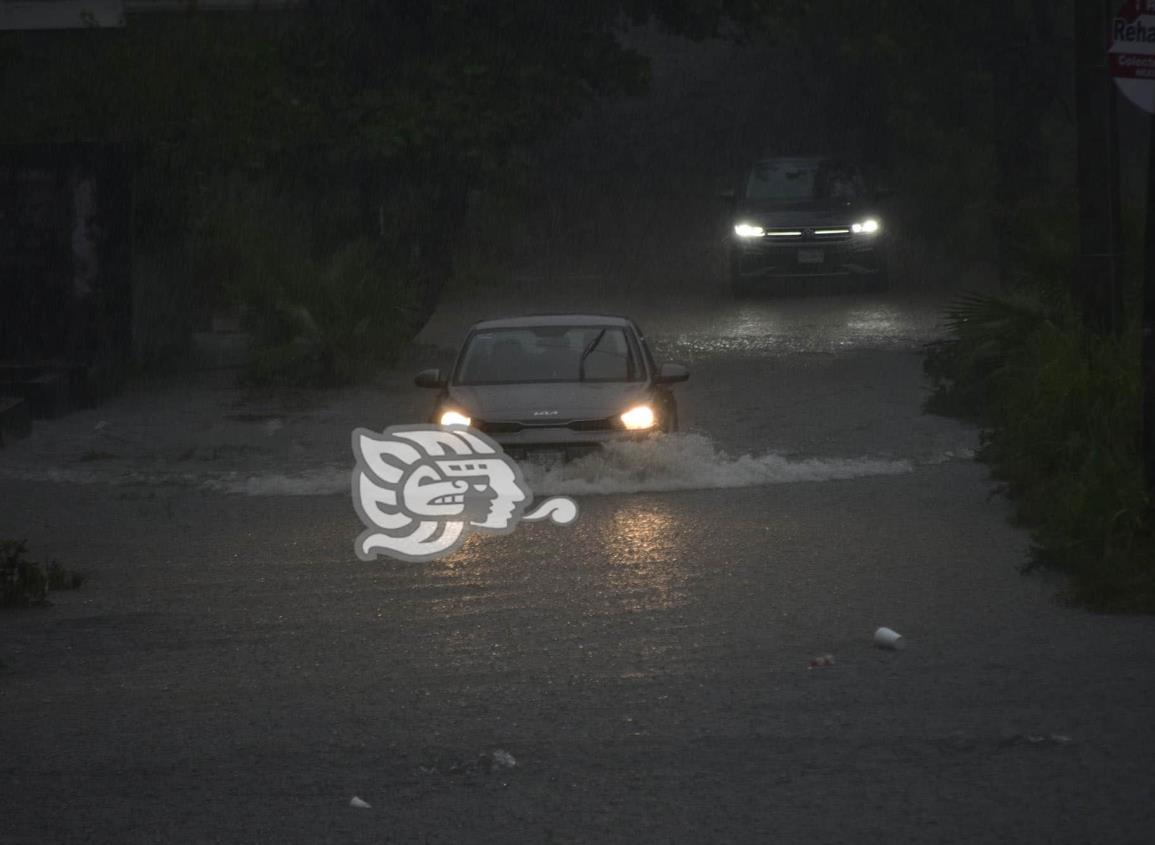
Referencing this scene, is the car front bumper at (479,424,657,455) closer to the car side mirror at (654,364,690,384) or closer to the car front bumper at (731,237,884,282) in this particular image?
the car side mirror at (654,364,690,384)

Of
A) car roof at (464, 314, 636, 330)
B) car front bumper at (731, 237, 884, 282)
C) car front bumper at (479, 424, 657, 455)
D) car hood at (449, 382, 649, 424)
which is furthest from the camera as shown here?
car front bumper at (731, 237, 884, 282)

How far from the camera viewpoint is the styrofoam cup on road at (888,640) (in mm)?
8609

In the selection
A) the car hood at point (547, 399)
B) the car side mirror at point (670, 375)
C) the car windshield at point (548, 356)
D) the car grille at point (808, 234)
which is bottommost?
the car hood at point (547, 399)

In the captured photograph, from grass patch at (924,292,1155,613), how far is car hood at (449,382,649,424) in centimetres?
288

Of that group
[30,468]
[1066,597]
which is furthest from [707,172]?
[1066,597]

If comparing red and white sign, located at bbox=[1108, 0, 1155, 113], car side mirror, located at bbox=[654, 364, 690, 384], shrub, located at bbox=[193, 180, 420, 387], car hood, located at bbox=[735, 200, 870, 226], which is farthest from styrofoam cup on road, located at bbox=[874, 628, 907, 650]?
car hood, located at bbox=[735, 200, 870, 226]

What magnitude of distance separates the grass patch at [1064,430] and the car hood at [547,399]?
2.88 m

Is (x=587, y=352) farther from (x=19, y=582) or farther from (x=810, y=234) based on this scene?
(x=810, y=234)

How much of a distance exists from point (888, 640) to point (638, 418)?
5468 mm

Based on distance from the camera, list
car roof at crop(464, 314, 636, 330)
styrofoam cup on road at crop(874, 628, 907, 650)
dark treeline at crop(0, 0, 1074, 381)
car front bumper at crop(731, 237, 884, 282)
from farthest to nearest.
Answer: car front bumper at crop(731, 237, 884, 282)
dark treeline at crop(0, 0, 1074, 381)
car roof at crop(464, 314, 636, 330)
styrofoam cup on road at crop(874, 628, 907, 650)

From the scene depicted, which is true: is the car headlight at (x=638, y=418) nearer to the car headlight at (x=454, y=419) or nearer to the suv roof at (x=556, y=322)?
the car headlight at (x=454, y=419)

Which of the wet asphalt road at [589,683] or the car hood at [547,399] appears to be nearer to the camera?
the wet asphalt road at [589,683]

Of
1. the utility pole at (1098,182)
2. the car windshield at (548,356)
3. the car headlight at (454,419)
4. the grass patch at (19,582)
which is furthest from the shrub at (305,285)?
the grass patch at (19,582)

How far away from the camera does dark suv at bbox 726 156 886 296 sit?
96.3ft
